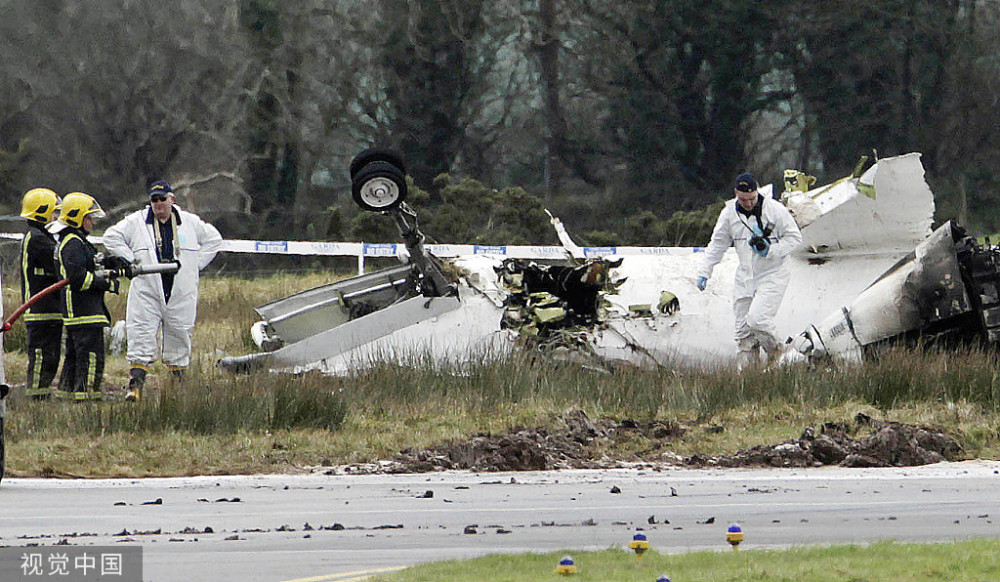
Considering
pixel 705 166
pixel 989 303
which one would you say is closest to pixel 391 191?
pixel 989 303

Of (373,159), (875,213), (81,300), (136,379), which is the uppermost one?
(373,159)

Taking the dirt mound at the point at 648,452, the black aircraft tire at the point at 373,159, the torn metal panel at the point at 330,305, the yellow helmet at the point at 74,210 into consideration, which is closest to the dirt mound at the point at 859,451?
the dirt mound at the point at 648,452

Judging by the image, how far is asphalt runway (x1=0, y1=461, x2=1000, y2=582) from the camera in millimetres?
6031

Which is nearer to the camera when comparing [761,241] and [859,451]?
[859,451]

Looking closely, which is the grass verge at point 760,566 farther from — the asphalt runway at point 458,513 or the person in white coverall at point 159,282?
the person in white coverall at point 159,282

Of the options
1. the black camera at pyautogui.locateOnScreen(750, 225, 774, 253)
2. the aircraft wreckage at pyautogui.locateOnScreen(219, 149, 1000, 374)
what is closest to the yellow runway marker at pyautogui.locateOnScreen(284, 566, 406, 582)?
the aircraft wreckage at pyautogui.locateOnScreen(219, 149, 1000, 374)

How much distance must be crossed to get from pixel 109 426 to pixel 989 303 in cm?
673

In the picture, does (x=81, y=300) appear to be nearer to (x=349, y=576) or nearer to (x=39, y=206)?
(x=39, y=206)

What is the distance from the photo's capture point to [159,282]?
11.7 m

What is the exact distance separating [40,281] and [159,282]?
0.99 meters

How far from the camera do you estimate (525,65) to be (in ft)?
121

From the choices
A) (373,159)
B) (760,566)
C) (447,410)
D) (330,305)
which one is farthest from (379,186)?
(760,566)

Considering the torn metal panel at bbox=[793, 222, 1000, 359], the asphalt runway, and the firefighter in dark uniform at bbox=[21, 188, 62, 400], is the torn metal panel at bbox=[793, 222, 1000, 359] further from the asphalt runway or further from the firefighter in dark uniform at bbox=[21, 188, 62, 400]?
the firefighter in dark uniform at bbox=[21, 188, 62, 400]

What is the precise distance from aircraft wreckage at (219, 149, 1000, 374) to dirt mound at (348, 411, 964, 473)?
208 centimetres
